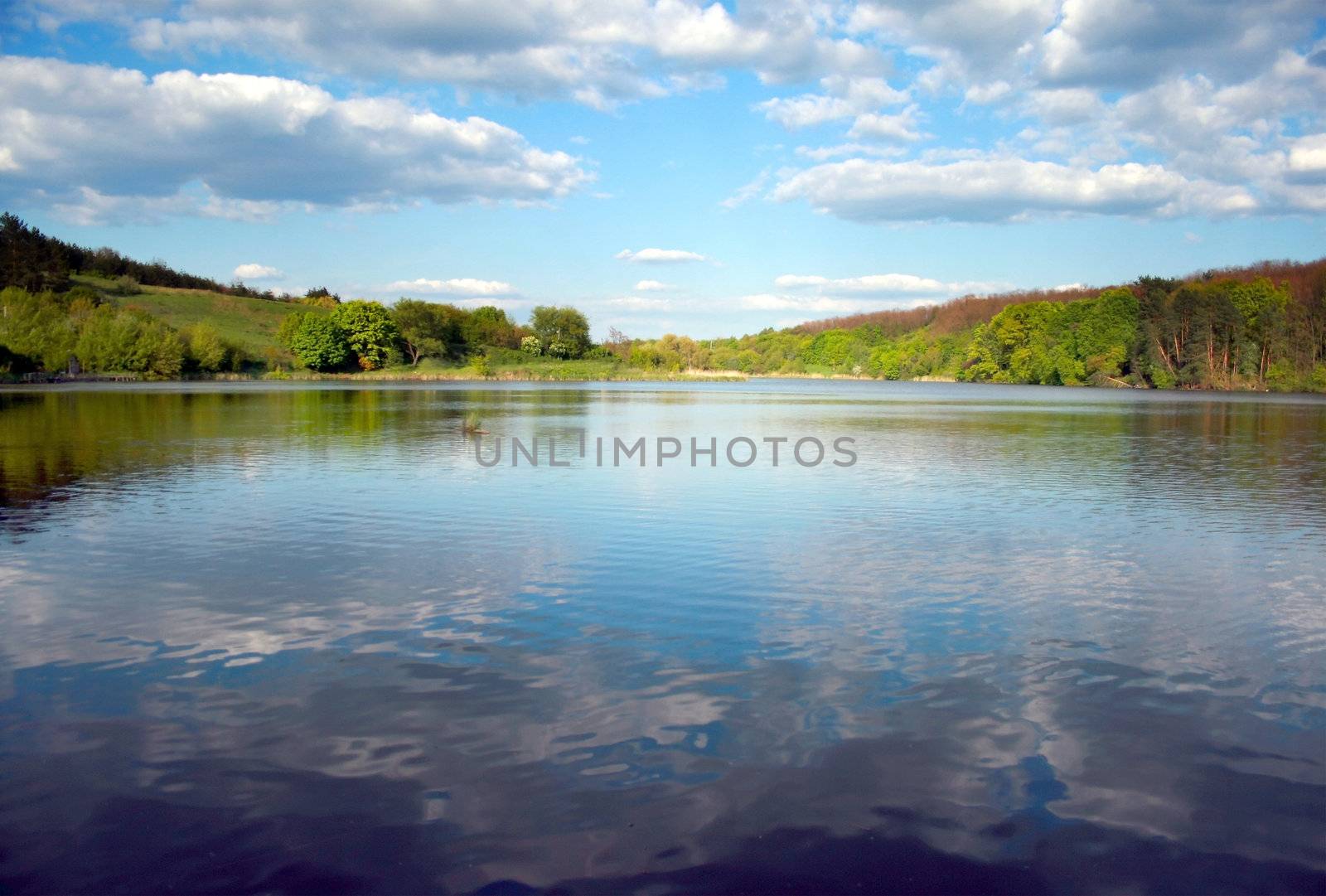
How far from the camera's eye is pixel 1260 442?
27516mm

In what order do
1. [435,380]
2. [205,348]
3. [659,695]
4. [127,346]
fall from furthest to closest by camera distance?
[435,380] → [205,348] → [127,346] → [659,695]

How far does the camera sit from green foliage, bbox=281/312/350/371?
101 m

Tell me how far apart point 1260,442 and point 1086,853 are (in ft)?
91.4

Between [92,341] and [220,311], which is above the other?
[220,311]

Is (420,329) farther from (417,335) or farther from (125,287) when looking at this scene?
(125,287)

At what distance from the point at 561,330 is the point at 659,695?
120624 mm

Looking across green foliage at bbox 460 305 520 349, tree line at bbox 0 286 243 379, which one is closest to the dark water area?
tree line at bbox 0 286 243 379

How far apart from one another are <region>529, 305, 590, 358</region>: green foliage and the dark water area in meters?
109

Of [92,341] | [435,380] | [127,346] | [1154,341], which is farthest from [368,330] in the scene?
[1154,341]

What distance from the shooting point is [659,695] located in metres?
6.43

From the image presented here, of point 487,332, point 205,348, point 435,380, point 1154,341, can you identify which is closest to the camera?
point 205,348

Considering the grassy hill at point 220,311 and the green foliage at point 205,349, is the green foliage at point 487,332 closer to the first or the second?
the grassy hill at point 220,311

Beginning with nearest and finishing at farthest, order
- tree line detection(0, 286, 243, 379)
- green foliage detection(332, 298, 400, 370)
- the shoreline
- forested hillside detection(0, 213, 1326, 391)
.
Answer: tree line detection(0, 286, 243, 379) < the shoreline < forested hillside detection(0, 213, 1326, 391) < green foliage detection(332, 298, 400, 370)

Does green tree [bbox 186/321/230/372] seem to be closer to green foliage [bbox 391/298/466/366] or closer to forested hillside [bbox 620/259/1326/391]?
green foliage [bbox 391/298/466/366]
